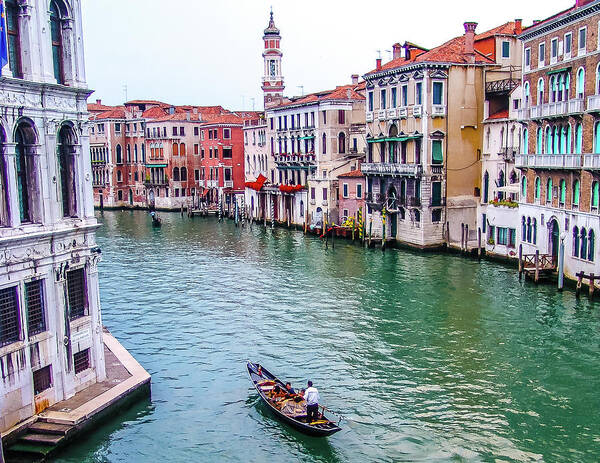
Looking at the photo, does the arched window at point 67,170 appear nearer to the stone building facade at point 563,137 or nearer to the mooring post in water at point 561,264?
the stone building facade at point 563,137

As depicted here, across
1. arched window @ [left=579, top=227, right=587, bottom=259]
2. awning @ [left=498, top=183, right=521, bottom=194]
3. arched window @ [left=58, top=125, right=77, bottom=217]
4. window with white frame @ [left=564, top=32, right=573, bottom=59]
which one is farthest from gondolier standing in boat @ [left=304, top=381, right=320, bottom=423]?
awning @ [left=498, top=183, right=521, bottom=194]

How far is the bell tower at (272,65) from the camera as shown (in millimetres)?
74062

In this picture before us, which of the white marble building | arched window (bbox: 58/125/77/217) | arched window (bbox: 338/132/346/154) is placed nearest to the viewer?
the white marble building

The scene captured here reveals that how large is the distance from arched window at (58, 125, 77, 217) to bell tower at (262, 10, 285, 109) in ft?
196

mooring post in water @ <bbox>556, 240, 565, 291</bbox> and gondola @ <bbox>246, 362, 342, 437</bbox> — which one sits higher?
mooring post in water @ <bbox>556, 240, 565, 291</bbox>

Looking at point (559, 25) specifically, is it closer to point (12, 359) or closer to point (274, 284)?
point (274, 284)

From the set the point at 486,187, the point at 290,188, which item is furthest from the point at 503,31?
the point at 290,188

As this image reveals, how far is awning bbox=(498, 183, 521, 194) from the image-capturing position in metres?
35.1

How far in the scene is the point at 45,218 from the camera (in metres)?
14.2

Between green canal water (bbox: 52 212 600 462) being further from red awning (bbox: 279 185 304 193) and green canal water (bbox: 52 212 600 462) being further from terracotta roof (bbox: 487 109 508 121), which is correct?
red awning (bbox: 279 185 304 193)

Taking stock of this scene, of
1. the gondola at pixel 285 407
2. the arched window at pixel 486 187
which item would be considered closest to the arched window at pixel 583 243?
the arched window at pixel 486 187

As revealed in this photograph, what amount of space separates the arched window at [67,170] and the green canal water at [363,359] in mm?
4897

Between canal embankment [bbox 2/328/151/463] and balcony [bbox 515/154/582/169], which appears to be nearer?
canal embankment [bbox 2/328/151/463]

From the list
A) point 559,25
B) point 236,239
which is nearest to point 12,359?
point 559,25
